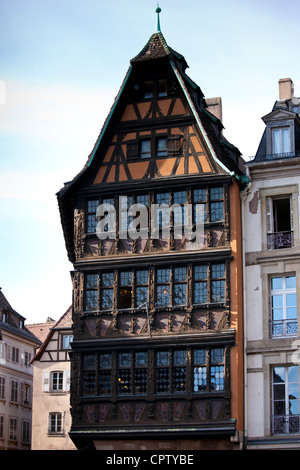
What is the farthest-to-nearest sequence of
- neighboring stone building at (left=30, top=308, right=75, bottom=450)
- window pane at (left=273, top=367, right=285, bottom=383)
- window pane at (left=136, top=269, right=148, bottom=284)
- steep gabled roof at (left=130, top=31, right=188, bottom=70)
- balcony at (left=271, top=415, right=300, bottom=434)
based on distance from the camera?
neighboring stone building at (left=30, top=308, right=75, bottom=450), steep gabled roof at (left=130, top=31, right=188, bottom=70), window pane at (left=136, top=269, right=148, bottom=284), window pane at (left=273, top=367, right=285, bottom=383), balcony at (left=271, top=415, right=300, bottom=434)

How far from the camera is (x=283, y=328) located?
3011 centimetres

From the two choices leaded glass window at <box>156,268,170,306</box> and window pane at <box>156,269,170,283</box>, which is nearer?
leaded glass window at <box>156,268,170,306</box>

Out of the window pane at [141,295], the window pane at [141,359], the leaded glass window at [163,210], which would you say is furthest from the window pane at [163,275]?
the window pane at [141,359]

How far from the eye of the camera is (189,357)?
1184 inches

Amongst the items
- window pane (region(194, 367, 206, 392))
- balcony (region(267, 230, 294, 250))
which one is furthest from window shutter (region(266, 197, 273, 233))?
window pane (region(194, 367, 206, 392))

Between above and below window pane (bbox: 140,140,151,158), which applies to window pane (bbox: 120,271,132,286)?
below

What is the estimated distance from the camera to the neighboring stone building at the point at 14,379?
50.2m

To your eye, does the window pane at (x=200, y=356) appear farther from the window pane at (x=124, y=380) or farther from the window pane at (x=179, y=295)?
the window pane at (x=124, y=380)

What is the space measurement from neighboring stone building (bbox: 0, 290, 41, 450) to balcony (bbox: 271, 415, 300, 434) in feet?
74.4

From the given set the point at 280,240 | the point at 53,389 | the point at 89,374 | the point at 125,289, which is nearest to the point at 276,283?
the point at 280,240

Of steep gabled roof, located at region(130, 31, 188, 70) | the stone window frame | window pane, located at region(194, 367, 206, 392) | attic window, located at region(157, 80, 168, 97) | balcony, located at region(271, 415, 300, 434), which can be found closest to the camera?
balcony, located at region(271, 415, 300, 434)

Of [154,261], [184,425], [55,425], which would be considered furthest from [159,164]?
[55,425]

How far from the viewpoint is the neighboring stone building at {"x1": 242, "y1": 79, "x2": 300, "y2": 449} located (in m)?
29.5

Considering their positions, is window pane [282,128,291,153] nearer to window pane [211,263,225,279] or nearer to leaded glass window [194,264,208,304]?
window pane [211,263,225,279]
